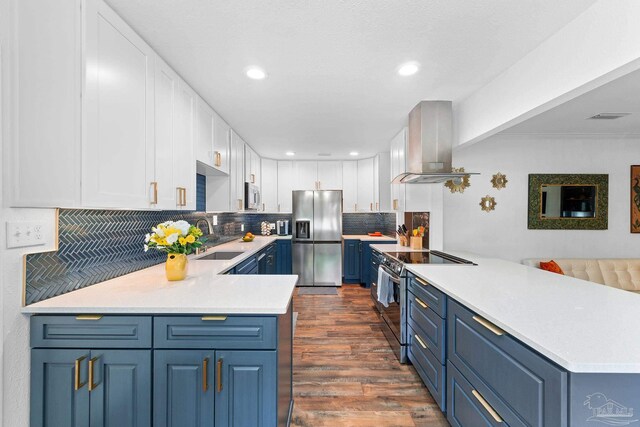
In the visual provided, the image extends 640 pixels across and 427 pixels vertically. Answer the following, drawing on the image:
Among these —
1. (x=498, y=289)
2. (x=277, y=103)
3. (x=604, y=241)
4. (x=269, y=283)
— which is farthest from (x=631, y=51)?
(x=604, y=241)

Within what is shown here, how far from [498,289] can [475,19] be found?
5.00 feet

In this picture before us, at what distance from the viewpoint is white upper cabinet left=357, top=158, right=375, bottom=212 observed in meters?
5.35

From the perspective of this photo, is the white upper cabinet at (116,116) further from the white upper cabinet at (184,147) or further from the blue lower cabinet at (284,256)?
the blue lower cabinet at (284,256)

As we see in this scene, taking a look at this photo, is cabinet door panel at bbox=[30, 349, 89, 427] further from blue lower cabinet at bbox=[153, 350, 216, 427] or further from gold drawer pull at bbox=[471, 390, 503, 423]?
gold drawer pull at bbox=[471, 390, 503, 423]

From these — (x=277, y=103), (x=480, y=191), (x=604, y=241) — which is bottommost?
(x=604, y=241)

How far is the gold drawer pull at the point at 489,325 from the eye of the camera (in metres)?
1.23

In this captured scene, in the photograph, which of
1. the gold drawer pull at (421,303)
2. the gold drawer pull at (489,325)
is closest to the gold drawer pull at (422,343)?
the gold drawer pull at (421,303)

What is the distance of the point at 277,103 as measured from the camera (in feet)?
9.02

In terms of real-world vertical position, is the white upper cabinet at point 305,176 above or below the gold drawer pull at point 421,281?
above

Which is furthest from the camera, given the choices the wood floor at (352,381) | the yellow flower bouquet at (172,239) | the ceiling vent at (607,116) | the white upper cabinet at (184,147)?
the ceiling vent at (607,116)

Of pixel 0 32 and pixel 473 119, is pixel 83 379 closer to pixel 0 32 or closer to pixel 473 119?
pixel 0 32

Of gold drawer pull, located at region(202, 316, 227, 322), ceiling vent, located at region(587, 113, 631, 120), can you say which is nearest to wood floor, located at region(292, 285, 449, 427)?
gold drawer pull, located at region(202, 316, 227, 322)

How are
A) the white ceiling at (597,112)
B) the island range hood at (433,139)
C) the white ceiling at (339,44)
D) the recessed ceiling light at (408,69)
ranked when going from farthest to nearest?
the island range hood at (433,139) < the white ceiling at (597,112) < the recessed ceiling light at (408,69) < the white ceiling at (339,44)

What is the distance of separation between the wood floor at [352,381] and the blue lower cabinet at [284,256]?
1.68 m
